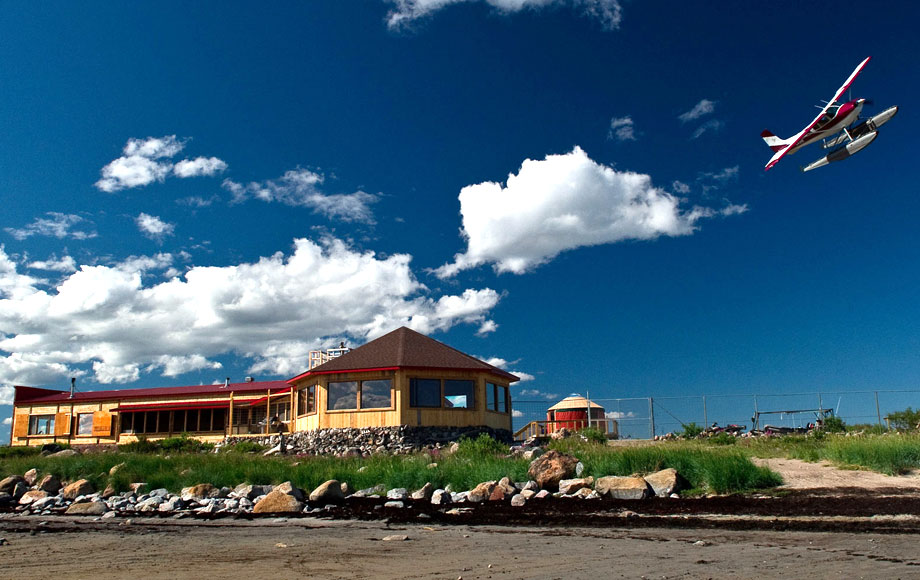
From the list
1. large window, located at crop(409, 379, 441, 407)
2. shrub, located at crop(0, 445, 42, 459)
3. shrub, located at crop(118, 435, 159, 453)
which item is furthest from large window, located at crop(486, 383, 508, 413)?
shrub, located at crop(0, 445, 42, 459)

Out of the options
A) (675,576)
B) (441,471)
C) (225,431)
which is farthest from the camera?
(225,431)

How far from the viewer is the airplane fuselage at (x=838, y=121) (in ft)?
65.8

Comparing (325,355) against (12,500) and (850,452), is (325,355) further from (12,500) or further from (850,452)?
(850,452)

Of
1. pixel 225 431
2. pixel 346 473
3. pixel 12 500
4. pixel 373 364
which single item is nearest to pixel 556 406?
pixel 373 364

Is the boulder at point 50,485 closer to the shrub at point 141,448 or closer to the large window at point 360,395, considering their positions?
the shrub at point 141,448

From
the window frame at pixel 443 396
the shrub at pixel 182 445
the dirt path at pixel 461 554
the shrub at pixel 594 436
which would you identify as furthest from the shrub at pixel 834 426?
the shrub at pixel 182 445

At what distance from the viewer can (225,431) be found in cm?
3669

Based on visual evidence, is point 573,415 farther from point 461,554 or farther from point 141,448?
point 461,554

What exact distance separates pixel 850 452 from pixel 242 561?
1333cm

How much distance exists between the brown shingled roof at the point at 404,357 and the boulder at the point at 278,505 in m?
13.4

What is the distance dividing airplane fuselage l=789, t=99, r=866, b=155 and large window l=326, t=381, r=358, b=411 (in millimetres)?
18823

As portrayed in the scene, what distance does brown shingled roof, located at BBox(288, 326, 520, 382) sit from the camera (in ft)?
92.4

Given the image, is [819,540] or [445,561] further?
[819,540]

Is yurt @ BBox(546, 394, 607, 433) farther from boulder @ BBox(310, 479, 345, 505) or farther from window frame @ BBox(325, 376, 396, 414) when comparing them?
boulder @ BBox(310, 479, 345, 505)
